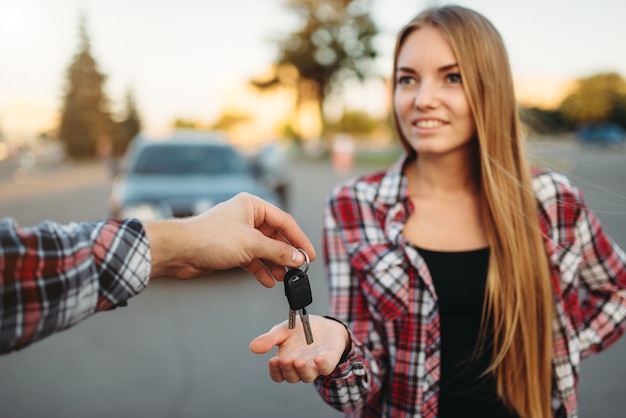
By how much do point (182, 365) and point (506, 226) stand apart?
3025mm

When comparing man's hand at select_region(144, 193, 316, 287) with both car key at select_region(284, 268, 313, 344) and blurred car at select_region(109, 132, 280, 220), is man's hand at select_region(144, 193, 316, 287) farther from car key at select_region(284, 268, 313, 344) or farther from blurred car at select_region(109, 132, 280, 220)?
blurred car at select_region(109, 132, 280, 220)

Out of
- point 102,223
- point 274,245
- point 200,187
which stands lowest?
point 200,187

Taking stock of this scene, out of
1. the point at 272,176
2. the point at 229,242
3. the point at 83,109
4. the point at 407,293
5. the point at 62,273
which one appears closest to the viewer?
the point at 62,273

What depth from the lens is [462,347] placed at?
71.6 inches

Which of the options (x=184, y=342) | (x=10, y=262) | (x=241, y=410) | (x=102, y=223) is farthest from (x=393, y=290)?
(x=184, y=342)

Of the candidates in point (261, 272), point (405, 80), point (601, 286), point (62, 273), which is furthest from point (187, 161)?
point (62, 273)

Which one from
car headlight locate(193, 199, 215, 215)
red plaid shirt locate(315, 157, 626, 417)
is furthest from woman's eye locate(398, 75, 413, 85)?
car headlight locate(193, 199, 215, 215)

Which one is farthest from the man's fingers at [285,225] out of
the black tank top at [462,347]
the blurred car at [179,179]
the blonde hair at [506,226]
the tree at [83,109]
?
the tree at [83,109]

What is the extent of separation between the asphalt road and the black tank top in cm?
62

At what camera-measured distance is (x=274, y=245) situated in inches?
46.9

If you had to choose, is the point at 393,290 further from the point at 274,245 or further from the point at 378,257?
the point at 274,245

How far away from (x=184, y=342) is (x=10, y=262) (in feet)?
12.7

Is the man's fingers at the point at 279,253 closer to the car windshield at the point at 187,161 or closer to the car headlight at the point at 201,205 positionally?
the car headlight at the point at 201,205

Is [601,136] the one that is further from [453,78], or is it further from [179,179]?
[453,78]
